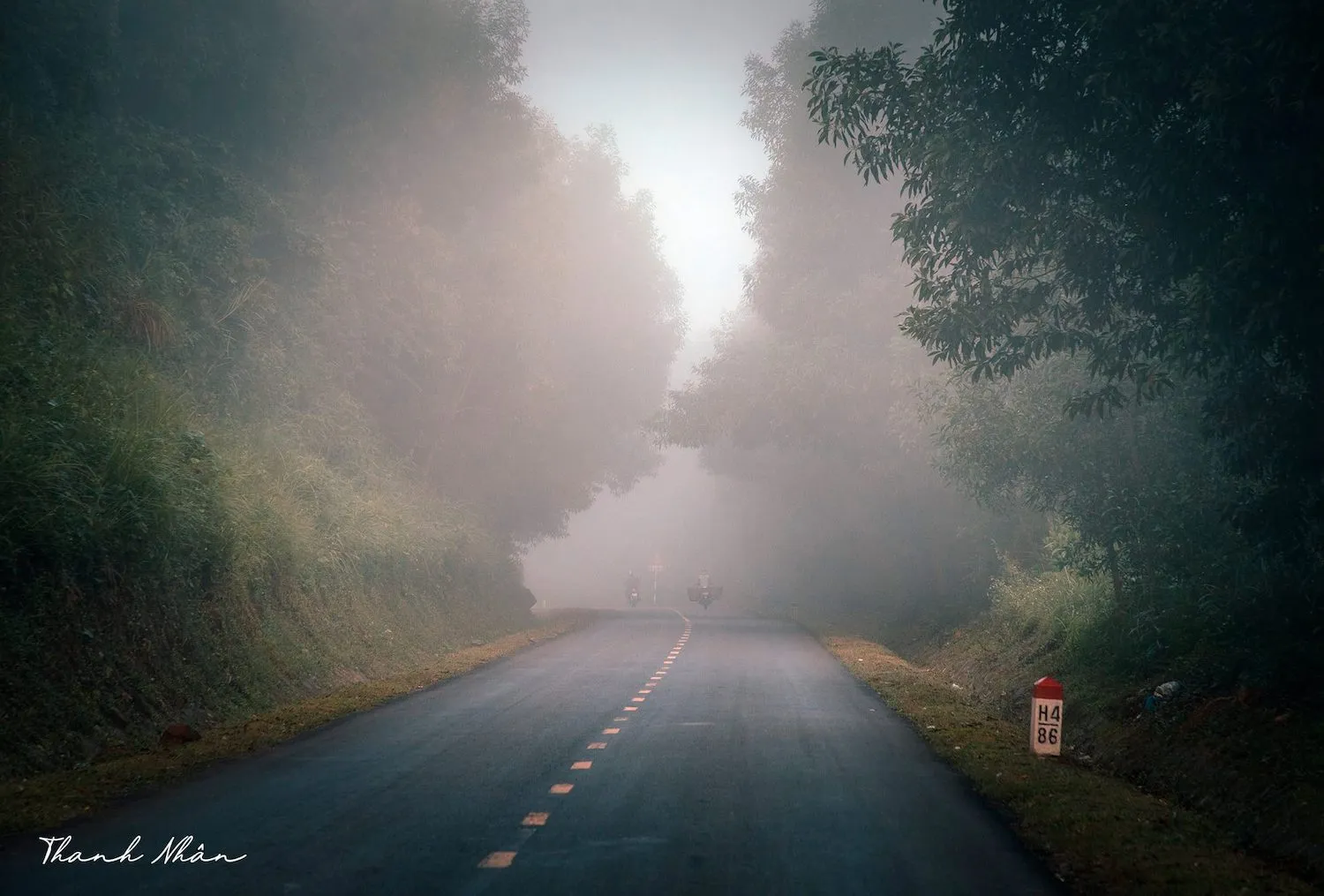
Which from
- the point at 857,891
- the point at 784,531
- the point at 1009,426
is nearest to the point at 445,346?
the point at 1009,426

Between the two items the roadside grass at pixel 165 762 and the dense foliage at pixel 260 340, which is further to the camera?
the dense foliage at pixel 260 340

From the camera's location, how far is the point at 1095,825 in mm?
8828

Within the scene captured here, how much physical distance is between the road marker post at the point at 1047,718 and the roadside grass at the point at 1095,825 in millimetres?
177

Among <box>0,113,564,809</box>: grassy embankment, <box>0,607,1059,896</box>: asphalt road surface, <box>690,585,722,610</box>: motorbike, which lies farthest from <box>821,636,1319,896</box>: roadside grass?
<box>690,585,722,610</box>: motorbike

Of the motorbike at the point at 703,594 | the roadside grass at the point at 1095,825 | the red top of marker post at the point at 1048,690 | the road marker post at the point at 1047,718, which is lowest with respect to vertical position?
the roadside grass at the point at 1095,825

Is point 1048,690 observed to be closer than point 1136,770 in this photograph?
No

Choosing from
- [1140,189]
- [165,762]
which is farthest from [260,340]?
[1140,189]

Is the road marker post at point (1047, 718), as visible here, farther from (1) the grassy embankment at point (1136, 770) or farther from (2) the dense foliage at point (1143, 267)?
(2) the dense foliage at point (1143, 267)

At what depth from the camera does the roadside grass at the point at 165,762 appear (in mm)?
8531

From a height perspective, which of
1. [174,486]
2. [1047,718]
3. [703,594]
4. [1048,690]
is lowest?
[1047,718]

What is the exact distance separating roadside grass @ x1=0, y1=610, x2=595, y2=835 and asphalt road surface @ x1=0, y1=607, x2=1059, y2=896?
33 centimetres
